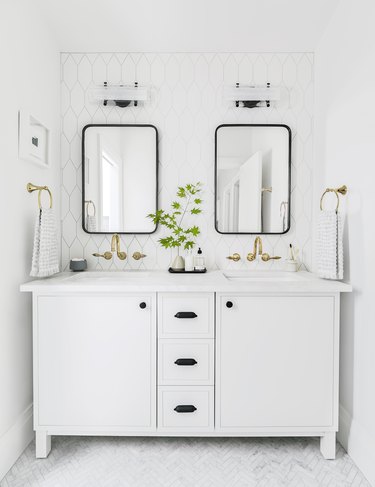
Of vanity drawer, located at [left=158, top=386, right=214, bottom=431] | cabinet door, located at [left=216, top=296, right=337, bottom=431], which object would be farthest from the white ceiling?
vanity drawer, located at [left=158, top=386, right=214, bottom=431]

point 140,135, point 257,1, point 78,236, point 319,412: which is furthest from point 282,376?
point 257,1

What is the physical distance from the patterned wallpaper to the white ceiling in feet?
0.27

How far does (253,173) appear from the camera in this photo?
2334 mm

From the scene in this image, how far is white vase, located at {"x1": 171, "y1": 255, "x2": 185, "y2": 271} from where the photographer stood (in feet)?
7.39

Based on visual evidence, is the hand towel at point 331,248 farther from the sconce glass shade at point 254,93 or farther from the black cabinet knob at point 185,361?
the sconce glass shade at point 254,93

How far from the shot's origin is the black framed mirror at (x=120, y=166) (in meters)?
2.34

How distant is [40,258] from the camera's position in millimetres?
1821

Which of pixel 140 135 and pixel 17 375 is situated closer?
pixel 17 375

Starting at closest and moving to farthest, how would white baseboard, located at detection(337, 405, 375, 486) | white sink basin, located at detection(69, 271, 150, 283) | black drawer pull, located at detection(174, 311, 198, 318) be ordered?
white baseboard, located at detection(337, 405, 375, 486)
black drawer pull, located at detection(174, 311, 198, 318)
white sink basin, located at detection(69, 271, 150, 283)

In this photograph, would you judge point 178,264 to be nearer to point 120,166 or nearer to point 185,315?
point 185,315

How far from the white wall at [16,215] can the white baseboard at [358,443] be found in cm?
167

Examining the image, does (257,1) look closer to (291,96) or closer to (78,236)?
(291,96)

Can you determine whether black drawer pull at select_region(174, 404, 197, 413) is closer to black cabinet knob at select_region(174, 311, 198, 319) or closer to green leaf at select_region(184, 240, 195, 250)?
black cabinet knob at select_region(174, 311, 198, 319)

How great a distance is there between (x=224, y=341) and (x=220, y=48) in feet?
6.07
